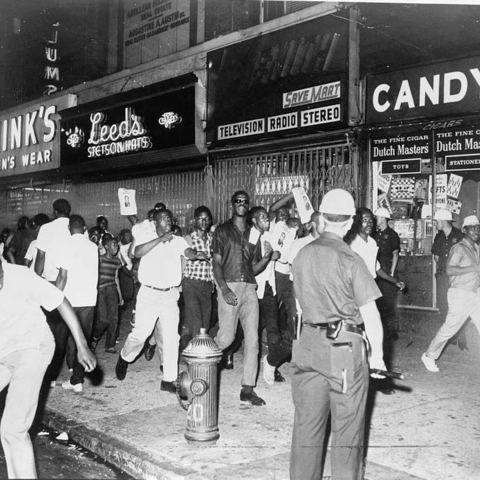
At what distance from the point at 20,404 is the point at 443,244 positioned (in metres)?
7.90

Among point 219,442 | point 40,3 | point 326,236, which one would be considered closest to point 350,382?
point 326,236

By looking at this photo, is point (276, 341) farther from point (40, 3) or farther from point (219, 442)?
point (40, 3)

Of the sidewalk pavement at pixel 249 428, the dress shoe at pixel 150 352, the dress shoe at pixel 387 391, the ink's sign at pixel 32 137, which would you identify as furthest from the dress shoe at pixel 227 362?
the ink's sign at pixel 32 137

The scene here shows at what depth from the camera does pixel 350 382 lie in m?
3.84

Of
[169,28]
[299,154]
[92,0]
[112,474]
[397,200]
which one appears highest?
[92,0]

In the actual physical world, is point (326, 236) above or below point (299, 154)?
below

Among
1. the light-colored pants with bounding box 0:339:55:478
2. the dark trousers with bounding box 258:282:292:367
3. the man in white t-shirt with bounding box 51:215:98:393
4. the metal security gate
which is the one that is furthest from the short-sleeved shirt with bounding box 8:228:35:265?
the light-colored pants with bounding box 0:339:55:478

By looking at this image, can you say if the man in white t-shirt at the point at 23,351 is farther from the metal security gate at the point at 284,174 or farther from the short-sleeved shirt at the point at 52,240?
the metal security gate at the point at 284,174

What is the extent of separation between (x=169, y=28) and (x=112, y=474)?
13273mm

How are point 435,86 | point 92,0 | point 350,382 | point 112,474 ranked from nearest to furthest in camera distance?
point 350,382 → point 112,474 → point 435,86 → point 92,0

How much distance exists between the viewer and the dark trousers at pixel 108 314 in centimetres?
962

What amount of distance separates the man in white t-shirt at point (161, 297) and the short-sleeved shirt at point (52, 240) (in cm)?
91

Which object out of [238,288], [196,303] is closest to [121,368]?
[196,303]

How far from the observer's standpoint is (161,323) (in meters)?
7.16
